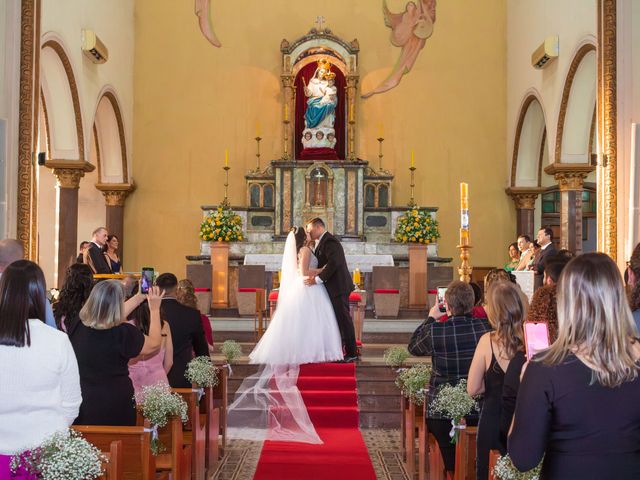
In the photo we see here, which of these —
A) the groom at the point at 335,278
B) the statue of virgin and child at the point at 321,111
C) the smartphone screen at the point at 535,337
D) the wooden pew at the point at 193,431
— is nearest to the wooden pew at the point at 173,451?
the wooden pew at the point at 193,431

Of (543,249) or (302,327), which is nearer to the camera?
(302,327)

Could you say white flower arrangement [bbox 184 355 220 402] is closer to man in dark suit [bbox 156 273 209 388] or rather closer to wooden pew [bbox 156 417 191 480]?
man in dark suit [bbox 156 273 209 388]

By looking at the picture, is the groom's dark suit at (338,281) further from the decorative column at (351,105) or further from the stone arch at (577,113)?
the decorative column at (351,105)

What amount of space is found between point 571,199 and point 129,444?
1153 centimetres

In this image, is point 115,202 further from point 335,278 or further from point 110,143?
point 335,278

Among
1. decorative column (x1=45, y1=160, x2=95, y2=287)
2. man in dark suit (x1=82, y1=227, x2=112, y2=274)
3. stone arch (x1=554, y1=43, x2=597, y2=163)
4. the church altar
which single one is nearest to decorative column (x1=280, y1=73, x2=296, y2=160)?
the church altar

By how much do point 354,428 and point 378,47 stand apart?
10429 mm

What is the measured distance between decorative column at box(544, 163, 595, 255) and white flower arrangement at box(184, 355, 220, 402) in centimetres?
898

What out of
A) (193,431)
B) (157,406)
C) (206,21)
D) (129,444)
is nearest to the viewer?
(129,444)

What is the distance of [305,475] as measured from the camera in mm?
6391

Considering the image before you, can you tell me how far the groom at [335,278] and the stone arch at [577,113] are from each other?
605 centimetres

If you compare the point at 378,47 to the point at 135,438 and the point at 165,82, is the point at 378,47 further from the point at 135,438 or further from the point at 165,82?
the point at 135,438

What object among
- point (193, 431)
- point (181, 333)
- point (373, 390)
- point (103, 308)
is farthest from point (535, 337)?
point (373, 390)

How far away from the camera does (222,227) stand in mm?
14516
